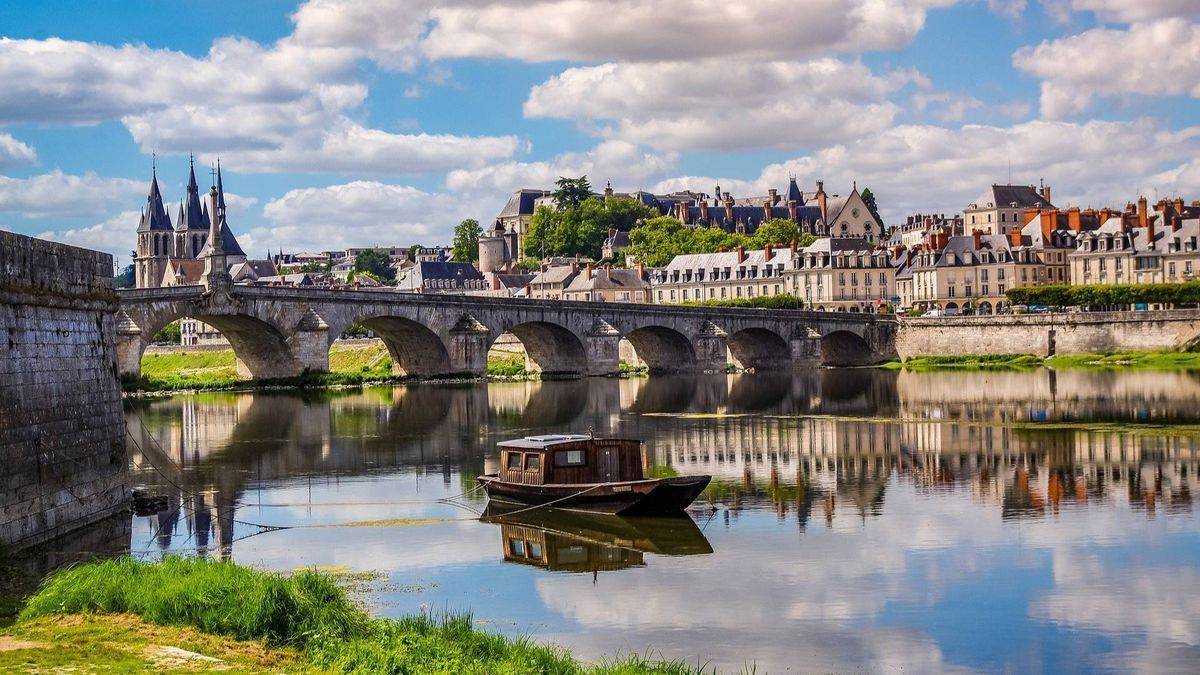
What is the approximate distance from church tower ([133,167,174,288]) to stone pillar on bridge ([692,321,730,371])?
90284mm

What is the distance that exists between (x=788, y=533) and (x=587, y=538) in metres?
3.47

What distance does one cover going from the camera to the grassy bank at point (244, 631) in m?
15.6

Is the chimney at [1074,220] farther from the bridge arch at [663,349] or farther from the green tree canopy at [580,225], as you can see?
the green tree canopy at [580,225]

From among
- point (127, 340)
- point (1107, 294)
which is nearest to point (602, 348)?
point (127, 340)

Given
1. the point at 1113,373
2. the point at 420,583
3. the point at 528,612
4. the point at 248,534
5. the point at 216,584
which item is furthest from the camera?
the point at 1113,373

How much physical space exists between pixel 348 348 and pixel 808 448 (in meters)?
55.4

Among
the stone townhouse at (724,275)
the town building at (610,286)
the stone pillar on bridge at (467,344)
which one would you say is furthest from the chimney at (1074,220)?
the stone pillar on bridge at (467,344)

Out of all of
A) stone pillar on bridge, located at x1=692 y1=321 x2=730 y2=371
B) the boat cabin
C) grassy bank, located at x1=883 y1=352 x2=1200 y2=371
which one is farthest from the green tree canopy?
the boat cabin

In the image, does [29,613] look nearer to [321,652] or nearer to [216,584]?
[216,584]

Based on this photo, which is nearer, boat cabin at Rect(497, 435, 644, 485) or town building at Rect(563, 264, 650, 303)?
boat cabin at Rect(497, 435, 644, 485)

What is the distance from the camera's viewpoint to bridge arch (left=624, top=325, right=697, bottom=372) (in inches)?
3447

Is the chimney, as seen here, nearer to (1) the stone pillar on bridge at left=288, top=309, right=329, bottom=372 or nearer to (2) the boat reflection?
(1) the stone pillar on bridge at left=288, top=309, right=329, bottom=372

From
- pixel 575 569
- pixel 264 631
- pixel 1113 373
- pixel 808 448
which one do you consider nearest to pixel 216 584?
pixel 264 631

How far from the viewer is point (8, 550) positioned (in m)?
21.5
